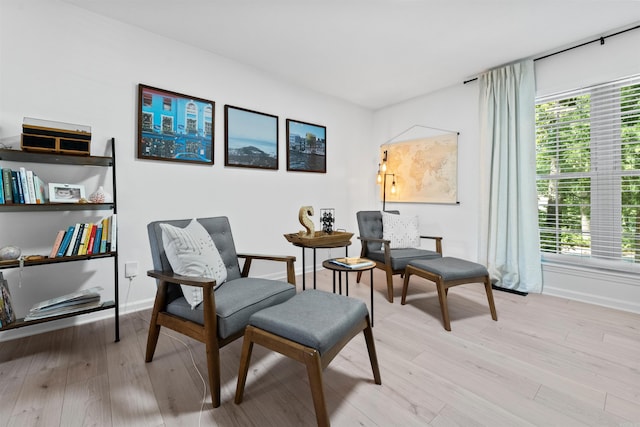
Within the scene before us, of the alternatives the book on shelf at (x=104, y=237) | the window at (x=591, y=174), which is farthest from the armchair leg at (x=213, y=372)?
the window at (x=591, y=174)

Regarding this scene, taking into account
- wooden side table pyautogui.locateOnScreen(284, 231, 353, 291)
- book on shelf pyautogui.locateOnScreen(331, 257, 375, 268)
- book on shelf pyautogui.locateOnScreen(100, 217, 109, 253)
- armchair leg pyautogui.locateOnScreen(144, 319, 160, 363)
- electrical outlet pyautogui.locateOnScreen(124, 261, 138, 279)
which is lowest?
armchair leg pyautogui.locateOnScreen(144, 319, 160, 363)

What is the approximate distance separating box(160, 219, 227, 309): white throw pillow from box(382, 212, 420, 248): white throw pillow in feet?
6.71

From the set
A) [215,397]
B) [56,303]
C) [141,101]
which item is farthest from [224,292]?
[141,101]

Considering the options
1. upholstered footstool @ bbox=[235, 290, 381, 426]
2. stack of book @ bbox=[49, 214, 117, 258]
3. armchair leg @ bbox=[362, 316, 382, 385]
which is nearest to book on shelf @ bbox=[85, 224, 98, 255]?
stack of book @ bbox=[49, 214, 117, 258]

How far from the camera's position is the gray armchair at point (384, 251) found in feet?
8.95

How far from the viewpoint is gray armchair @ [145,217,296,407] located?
1380 millimetres

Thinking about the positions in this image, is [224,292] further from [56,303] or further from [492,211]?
[492,211]

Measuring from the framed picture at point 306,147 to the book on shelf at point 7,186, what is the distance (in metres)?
2.34

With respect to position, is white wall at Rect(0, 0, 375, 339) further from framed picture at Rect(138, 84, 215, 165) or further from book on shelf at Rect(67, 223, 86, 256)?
book on shelf at Rect(67, 223, 86, 256)

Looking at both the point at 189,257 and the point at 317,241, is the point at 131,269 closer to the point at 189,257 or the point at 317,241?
the point at 189,257

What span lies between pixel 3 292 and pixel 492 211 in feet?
13.4

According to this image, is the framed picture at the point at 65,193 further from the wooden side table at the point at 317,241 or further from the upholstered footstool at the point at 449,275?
the upholstered footstool at the point at 449,275

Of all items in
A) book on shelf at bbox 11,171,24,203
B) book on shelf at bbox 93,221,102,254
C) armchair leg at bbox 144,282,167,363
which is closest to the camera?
armchair leg at bbox 144,282,167,363

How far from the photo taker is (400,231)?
322 cm
